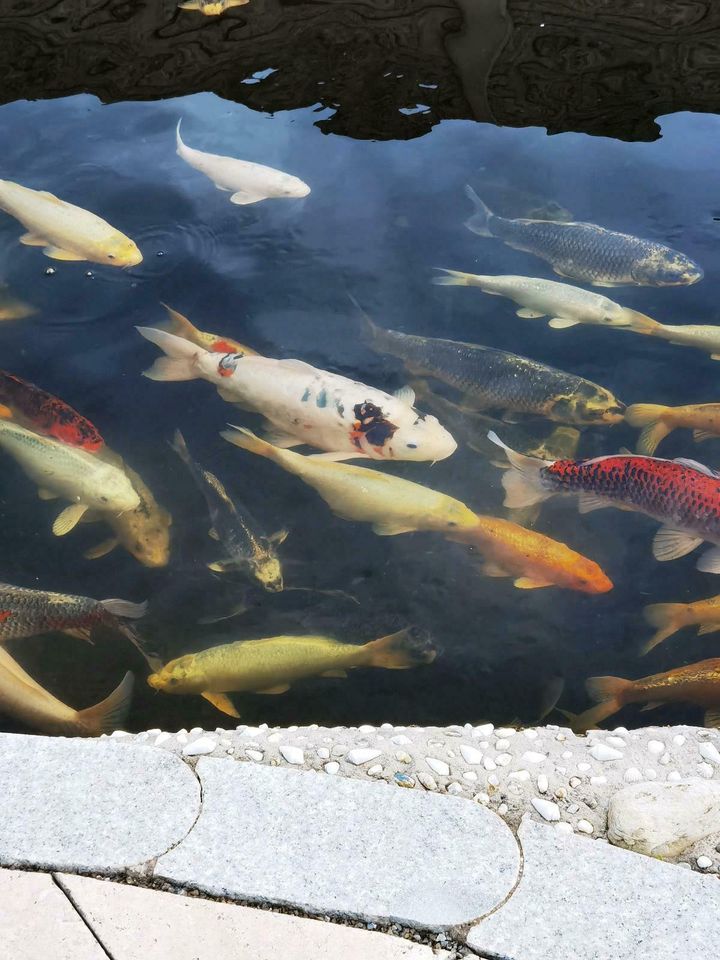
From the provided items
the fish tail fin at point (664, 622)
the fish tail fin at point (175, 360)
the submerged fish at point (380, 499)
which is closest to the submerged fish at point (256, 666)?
the submerged fish at point (380, 499)

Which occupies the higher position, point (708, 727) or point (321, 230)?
point (321, 230)

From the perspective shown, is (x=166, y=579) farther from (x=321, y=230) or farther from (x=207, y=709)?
(x=321, y=230)

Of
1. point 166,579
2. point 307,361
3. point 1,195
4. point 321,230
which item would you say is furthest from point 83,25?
point 166,579

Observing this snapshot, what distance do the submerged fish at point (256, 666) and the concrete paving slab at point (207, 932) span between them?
3.35 feet

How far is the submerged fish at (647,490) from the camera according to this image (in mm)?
3441

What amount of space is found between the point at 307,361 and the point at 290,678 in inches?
72.2

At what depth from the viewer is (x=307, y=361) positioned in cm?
445

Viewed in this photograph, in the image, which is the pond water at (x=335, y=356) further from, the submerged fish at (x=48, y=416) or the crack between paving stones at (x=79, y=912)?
the crack between paving stones at (x=79, y=912)

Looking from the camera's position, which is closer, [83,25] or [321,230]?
[321,230]

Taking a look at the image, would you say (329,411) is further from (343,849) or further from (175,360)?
(343,849)

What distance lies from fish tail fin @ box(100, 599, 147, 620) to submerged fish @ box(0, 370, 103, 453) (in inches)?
31.1

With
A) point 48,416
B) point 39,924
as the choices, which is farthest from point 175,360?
point 39,924

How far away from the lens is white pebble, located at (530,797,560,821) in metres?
2.40

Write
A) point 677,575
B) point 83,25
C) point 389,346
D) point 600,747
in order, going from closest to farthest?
point 600,747 → point 677,575 → point 389,346 → point 83,25
